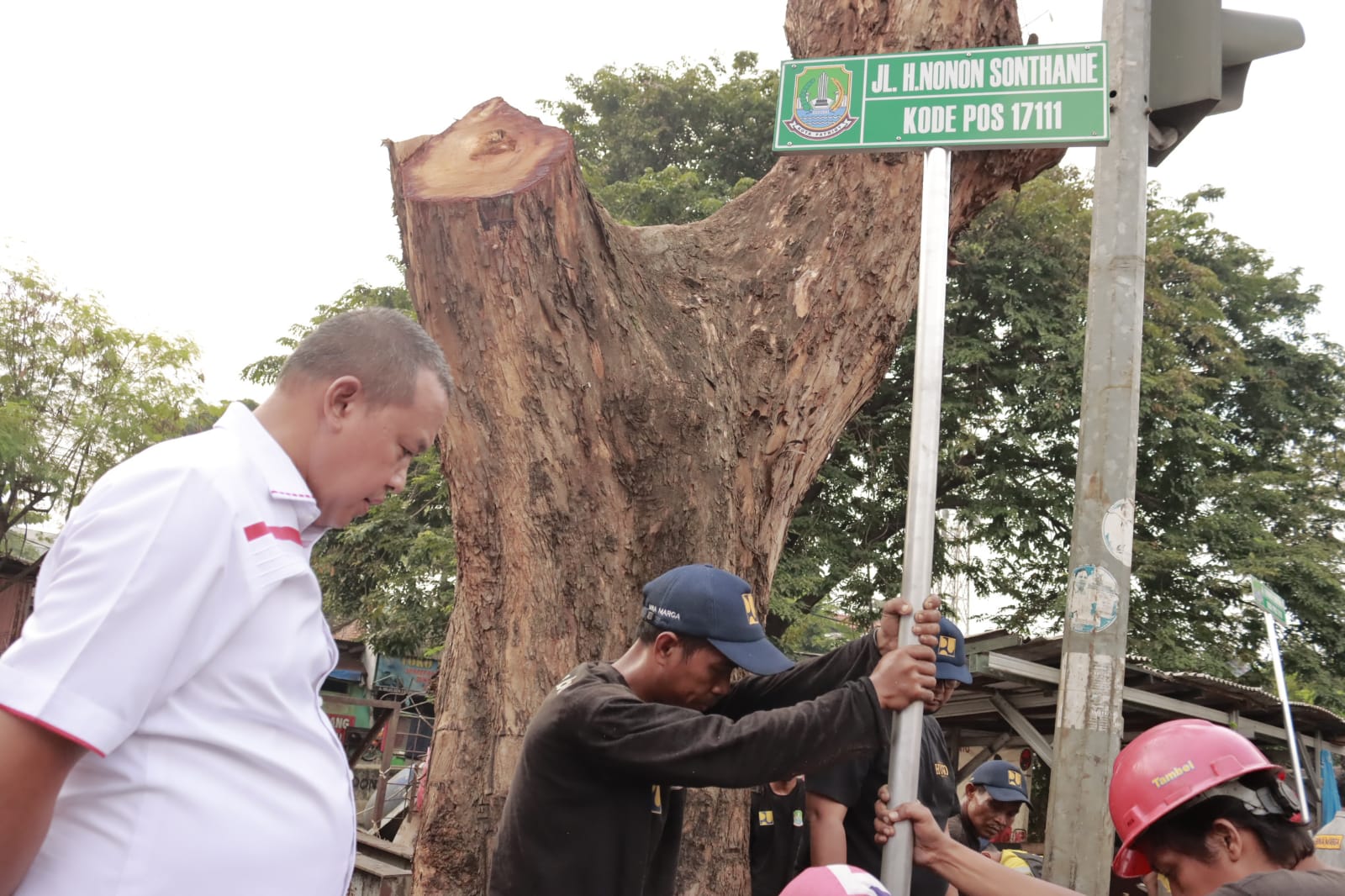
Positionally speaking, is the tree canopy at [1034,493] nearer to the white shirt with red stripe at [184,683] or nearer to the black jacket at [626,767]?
the black jacket at [626,767]

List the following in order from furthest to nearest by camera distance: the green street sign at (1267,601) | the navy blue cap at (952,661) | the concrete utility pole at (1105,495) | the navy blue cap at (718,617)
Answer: the green street sign at (1267,601)
the concrete utility pole at (1105,495)
the navy blue cap at (952,661)
the navy blue cap at (718,617)

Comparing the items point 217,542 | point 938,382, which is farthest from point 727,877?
point 217,542

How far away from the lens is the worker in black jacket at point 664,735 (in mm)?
2156

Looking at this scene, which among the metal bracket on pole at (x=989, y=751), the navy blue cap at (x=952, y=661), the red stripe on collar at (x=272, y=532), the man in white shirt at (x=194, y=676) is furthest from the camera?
the metal bracket on pole at (x=989, y=751)

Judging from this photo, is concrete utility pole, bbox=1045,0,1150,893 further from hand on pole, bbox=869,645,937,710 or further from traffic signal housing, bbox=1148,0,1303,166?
hand on pole, bbox=869,645,937,710

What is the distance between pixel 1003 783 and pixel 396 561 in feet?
37.2

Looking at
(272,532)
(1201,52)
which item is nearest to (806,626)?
(1201,52)

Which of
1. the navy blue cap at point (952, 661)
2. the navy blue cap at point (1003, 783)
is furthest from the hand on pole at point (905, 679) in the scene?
the navy blue cap at point (1003, 783)

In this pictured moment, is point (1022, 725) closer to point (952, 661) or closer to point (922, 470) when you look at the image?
point (952, 661)

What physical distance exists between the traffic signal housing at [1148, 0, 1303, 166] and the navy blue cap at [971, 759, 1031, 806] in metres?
2.77

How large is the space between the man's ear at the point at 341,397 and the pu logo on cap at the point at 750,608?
1.15 metres

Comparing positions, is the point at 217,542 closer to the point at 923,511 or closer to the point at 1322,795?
the point at 923,511

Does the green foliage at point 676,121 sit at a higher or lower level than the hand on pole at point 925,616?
higher

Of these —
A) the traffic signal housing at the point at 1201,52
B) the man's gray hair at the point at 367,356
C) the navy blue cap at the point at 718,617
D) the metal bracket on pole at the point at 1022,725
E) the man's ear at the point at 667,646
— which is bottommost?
the metal bracket on pole at the point at 1022,725
